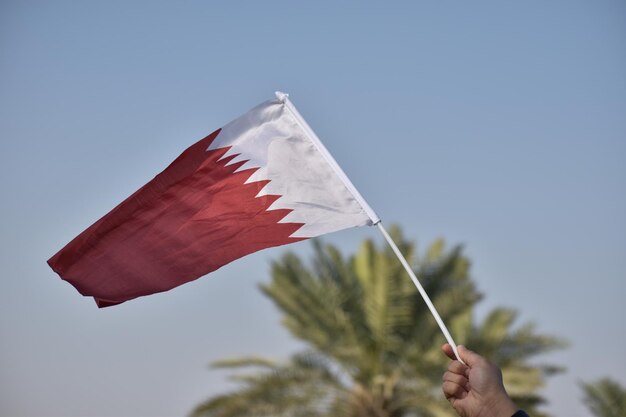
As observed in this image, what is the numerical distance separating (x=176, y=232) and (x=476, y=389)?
3.03 metres

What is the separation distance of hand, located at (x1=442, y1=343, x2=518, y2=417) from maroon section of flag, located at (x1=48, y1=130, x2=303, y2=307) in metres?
2.49

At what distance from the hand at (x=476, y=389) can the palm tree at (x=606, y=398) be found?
18160mm

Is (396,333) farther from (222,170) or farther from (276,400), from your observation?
(222,170)

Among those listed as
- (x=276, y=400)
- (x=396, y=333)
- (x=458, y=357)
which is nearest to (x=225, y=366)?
(x=276, y=400)

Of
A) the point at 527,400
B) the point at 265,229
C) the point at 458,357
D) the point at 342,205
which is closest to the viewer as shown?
the point at 458,357

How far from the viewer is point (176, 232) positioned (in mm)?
6156

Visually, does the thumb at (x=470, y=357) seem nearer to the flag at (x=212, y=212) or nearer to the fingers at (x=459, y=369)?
the fingers at (x=459, y=369)

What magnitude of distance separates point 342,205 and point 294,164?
427mm

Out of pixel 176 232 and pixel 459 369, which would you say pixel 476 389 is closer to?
pixel 459 369

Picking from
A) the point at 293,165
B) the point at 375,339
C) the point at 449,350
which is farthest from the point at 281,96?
the point at 375,339

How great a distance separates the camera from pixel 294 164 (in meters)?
5.96

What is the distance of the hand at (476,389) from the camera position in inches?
134

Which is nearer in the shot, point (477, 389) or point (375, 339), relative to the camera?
point (477, 389)

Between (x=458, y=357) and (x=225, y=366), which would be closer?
(x=458, y=357)
